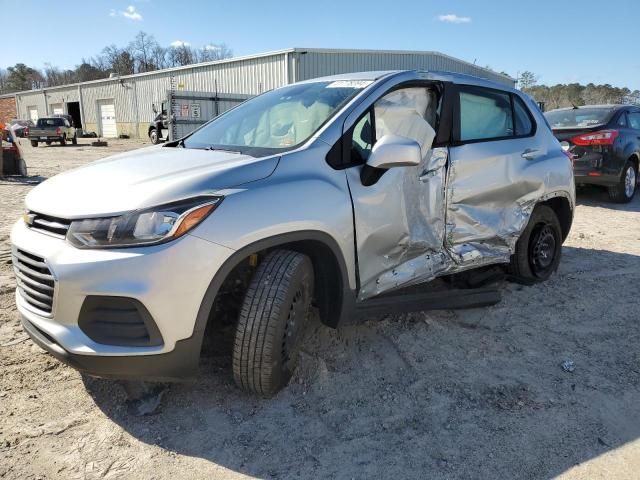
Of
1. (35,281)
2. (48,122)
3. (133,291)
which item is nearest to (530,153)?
(133,291)

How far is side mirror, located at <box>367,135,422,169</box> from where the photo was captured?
2738 millimetres

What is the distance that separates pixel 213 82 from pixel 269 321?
2818 centimetres

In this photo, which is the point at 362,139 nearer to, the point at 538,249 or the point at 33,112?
the point at 538,249

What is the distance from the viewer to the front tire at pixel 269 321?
2.52 m

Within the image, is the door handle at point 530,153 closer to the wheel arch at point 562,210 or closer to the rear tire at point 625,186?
the wheel arch at point 562,210

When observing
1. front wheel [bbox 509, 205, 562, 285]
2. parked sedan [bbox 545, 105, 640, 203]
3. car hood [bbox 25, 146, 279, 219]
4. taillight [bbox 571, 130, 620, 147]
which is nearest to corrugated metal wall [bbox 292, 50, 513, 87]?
parked sedan [bbox 545, 105, 640, 203]

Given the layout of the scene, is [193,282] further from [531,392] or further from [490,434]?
[531,392]

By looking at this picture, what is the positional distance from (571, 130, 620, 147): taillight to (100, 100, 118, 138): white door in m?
36.5

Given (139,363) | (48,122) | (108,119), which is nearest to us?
(139,363)

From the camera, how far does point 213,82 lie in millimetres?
28391

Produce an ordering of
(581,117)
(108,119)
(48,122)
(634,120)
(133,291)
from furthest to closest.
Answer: (108,119) → (48,122) → (634,120) → (581,117) → (133,291)

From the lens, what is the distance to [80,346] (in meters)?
2.25

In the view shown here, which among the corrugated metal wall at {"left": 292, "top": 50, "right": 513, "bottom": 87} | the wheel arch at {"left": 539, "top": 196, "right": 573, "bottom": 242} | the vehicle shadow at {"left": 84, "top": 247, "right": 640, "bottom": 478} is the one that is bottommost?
the vehicle shadow at {"left": 84, "top": 247, "right": 640, "bottom": 478}

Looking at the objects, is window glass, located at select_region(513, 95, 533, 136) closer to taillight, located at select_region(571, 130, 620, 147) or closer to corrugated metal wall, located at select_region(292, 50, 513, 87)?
taillight, located at select_region(571, 130, 620, 147)
